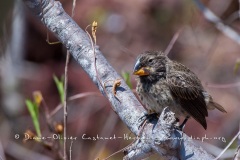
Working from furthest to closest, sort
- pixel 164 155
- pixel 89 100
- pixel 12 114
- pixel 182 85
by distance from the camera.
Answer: pixel 89 100 < pixel 12 114 < pixel 182 85 < pixel 164 155

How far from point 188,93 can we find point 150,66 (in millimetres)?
420

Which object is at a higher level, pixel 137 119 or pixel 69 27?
pixel 69 27

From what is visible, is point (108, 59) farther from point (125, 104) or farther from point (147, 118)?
point (125, 104)

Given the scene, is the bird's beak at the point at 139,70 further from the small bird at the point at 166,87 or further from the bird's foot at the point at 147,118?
the bird's foot at the point at 147,118

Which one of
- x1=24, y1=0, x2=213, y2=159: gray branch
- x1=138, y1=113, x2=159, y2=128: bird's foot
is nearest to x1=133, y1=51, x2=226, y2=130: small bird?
x1=138, y1=113, x2=159, y2=128: bird's foot

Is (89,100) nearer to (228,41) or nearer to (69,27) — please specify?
(228,41)

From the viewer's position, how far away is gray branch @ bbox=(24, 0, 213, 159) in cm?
354

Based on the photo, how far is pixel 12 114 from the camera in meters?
7.97

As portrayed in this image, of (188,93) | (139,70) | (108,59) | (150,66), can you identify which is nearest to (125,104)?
(139,70)

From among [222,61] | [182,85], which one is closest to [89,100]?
[222,61]

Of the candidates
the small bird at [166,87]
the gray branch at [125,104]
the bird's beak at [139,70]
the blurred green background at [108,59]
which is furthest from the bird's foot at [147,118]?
the blurred green background at [108,59]

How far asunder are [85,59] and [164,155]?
34.0 inches

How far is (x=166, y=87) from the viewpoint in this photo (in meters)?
4.99

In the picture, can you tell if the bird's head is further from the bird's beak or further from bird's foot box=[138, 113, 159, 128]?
bird's foot box=[138, 113, 159, 128]
